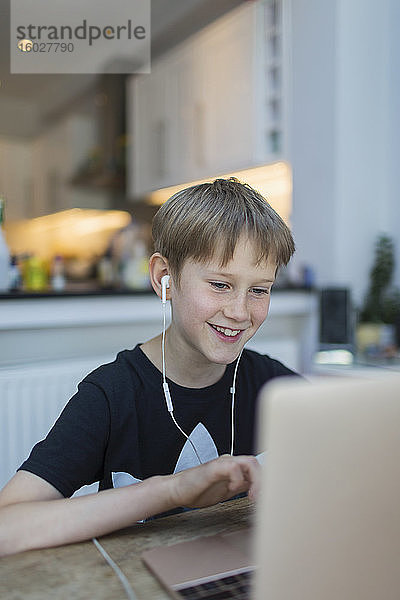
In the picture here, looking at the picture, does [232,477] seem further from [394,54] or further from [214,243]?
[394,54]

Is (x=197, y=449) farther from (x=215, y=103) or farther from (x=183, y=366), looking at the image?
(x=215, y=103)

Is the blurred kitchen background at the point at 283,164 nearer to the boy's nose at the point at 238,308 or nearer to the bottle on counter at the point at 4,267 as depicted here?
the bottle on counter at the point at 4,267

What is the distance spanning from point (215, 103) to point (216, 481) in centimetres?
276

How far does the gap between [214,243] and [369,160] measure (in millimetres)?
1750

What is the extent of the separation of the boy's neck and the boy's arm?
0.31 m

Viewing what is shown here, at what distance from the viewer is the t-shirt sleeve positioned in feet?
2.66

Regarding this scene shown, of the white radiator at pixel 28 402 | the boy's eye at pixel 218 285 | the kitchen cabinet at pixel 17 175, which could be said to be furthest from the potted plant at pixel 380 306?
the kitchen cabinet at pixel 17 175

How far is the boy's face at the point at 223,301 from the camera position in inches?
35.4

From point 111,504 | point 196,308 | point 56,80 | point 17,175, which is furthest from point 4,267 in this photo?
point 17,175

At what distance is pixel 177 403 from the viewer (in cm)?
103

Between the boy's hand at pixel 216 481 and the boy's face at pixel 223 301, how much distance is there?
0.90 ft

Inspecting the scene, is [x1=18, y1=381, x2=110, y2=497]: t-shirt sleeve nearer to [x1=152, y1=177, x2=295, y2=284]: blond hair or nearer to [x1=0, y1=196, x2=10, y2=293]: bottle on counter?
[x1=152, y1=177, x2=295, y2=284]: blond hair

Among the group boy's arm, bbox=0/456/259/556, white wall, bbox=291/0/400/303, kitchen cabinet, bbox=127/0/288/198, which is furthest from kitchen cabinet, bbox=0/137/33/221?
boy's arm, bbox=0/456/259/556

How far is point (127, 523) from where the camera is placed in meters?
0.73
